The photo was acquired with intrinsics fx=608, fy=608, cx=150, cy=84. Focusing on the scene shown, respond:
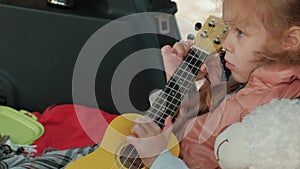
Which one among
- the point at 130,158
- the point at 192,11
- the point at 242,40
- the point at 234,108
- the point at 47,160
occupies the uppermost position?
the point at 242,40

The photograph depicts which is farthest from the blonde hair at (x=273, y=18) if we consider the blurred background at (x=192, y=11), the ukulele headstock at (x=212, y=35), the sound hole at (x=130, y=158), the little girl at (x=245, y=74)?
the blurred background at (x=192, y=11)

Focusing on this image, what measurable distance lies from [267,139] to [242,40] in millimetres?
169

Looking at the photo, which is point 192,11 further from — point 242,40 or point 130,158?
point 242,40

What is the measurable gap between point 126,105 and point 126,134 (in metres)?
0.43

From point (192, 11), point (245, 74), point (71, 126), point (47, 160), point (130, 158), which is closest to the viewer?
point (245, 74)

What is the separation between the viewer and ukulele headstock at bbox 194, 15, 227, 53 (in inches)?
44.0

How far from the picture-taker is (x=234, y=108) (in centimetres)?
99

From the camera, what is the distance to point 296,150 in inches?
33.8

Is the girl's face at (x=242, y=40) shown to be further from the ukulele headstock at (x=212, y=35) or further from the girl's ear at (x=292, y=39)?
the ukulele headstock at (x=212, y=35)

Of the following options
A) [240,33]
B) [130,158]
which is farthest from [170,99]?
[240,33]

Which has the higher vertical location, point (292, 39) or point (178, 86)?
point (292, 39)

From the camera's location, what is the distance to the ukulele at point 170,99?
3.66 feet

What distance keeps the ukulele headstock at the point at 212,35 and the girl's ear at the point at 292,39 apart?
21cm

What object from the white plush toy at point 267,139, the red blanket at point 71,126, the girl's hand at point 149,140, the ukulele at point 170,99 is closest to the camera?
the white plush toy at point 267,139
